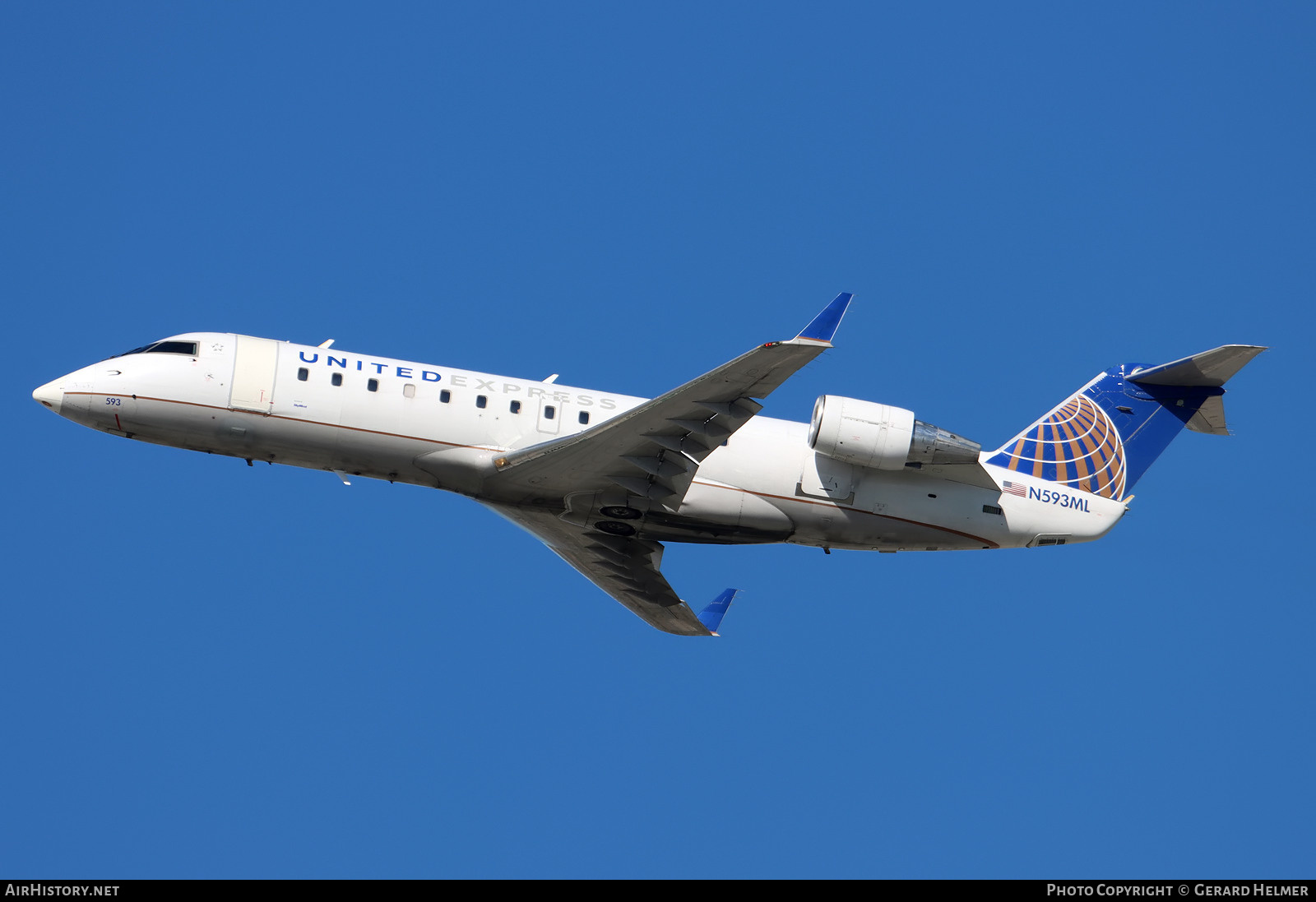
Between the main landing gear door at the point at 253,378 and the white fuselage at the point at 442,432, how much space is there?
2 centimetres

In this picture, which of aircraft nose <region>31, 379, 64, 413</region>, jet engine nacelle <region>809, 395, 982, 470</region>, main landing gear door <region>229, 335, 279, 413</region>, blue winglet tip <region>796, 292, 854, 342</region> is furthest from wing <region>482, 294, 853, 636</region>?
aircraft nose <region>31, 379, 64, 413</region>

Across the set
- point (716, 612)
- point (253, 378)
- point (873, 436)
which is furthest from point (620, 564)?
point (253, 378)

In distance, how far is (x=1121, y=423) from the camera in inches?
1171

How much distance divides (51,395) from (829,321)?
46.8 ft

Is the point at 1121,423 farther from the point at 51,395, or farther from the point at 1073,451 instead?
the point at 51,395

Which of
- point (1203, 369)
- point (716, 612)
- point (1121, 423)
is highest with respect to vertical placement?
point (1203, 369)

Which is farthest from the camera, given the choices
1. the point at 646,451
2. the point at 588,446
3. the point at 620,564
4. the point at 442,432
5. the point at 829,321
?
the point at 620,564

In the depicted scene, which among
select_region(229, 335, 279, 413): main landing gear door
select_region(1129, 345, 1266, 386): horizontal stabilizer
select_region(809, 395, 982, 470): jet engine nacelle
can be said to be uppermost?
select_region(1129, 345, 1266, 386): horizontal stabilizer

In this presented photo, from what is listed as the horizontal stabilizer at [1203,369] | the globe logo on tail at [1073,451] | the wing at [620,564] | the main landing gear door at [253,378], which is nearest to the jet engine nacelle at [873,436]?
the globe logo on tail at [1073,451]

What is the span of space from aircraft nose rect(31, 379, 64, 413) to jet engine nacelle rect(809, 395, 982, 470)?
1383 cm

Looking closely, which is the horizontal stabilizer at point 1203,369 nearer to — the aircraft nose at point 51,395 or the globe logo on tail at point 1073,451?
the globe logo on tail at point 1073,451

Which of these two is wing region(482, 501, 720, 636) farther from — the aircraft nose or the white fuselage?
the aircraft nose

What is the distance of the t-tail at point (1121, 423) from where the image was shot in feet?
93.5

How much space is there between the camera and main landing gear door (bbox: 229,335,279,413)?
84.0 feet
